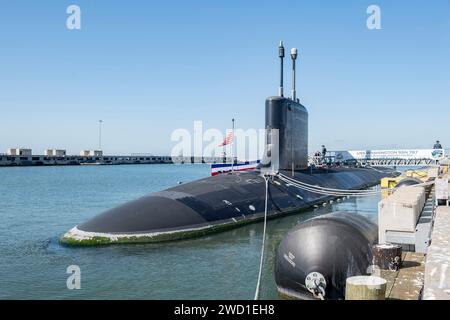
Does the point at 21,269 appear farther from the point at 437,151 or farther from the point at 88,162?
the point at 88,162

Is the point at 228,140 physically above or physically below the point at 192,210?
above

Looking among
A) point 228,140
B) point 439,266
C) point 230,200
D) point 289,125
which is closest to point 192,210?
point 230,200

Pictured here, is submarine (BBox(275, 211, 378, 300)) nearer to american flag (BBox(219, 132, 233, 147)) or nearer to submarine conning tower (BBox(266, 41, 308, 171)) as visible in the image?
submarine conning tower (BBox(266, 41, 308, 171))

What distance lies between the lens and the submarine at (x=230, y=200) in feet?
58.1

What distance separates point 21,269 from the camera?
14.3 meters

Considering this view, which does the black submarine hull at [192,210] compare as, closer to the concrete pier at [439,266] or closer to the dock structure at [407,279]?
the dock structure at [407,279]

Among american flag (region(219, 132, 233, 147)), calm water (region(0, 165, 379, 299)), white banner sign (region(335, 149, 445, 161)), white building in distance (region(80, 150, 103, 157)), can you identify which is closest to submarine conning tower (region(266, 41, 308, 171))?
calm water (region(0, 165, 379, 299))

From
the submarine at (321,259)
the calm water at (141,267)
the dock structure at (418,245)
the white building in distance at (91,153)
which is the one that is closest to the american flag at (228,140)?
the calm water at (141,267)

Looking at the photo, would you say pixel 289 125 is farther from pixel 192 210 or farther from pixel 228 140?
pixel 228 140

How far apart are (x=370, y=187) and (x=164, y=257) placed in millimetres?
37418

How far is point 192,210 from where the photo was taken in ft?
64.6

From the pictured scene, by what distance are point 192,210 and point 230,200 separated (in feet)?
9.86

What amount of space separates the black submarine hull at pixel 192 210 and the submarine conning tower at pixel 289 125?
1.42m

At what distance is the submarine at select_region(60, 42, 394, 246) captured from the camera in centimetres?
1770
